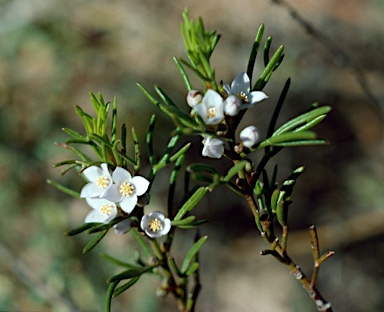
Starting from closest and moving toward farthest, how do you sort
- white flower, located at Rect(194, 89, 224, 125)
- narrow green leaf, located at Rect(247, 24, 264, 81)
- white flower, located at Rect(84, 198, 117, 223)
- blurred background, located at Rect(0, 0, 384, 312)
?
1. white flower, located at Rect(194, 89, 224, 125)
2. narrow green leaf, located at Rect(247, 24, 264, 81)
3. white flower, located at Rect(84, 198, 117, 223)
4. blurred background, located at Rect(0, 0, 384, 312)

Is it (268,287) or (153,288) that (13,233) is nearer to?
(153,288)

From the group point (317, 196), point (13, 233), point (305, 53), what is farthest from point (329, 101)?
point (13, 233)

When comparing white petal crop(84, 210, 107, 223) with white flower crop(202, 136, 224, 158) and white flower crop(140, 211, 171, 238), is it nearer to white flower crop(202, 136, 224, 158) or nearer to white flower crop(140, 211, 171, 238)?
white flower crop(140, 211, 171, 238)

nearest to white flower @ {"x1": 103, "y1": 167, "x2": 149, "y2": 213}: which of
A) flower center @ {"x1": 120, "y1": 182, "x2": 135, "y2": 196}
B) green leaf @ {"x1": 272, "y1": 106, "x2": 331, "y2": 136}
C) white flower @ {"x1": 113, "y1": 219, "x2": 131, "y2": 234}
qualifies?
flower center @ {"x1": 120, "y1": 182, "x2": 135, "y2": 196}

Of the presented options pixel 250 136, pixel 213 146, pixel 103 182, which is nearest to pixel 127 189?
pixel 103 182

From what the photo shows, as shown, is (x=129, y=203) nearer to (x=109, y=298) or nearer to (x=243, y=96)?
(x=109, y=298)

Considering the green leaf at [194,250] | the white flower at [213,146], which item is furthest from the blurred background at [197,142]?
the white flower at [213,146]

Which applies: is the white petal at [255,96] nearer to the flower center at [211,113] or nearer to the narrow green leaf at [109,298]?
the flower center at [211,113]
